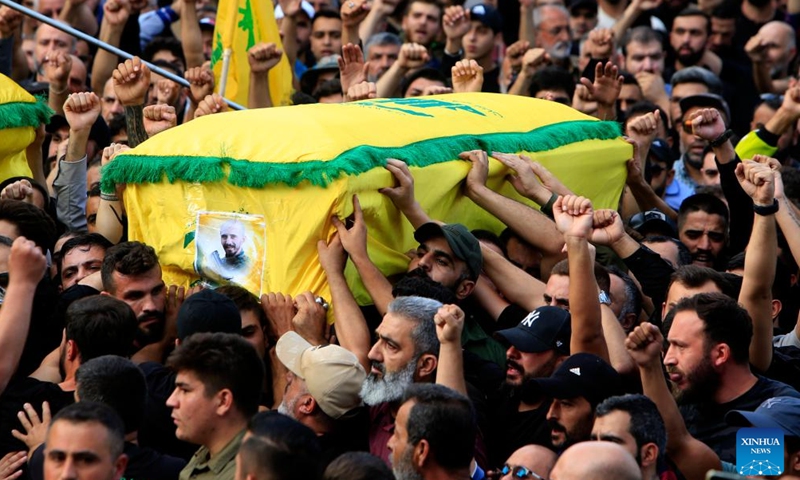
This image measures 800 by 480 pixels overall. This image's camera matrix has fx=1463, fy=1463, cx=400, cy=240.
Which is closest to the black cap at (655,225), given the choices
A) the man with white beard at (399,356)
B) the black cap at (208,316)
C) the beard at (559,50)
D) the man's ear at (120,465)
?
the man with white beard at (399,356)

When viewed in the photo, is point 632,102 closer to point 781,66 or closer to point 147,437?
point 781,66

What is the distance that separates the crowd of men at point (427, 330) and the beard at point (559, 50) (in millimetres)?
1833

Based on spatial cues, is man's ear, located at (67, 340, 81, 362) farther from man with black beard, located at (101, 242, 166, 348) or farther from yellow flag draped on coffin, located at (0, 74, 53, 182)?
yellow flag draped on coffin, located at (0, 74, 53, 182)

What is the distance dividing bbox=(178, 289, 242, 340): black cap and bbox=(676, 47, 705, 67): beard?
6.34 m

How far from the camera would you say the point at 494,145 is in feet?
22.1

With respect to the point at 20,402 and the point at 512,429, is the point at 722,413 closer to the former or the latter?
the point at 512,429

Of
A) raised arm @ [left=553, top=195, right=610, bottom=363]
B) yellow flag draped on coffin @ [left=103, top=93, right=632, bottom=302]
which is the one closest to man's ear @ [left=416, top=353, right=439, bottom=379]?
raised arm @ [left=553, top=195, right=610, bottom=363]

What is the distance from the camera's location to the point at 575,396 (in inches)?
197

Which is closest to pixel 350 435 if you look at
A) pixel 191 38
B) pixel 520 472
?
pixel 520 472

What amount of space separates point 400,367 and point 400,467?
0.81 meters

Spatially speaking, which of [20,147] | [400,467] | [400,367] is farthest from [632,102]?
[400,467]

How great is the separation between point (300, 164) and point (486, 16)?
499cm

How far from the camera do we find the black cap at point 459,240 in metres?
5.96

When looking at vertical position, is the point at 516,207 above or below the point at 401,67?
above
